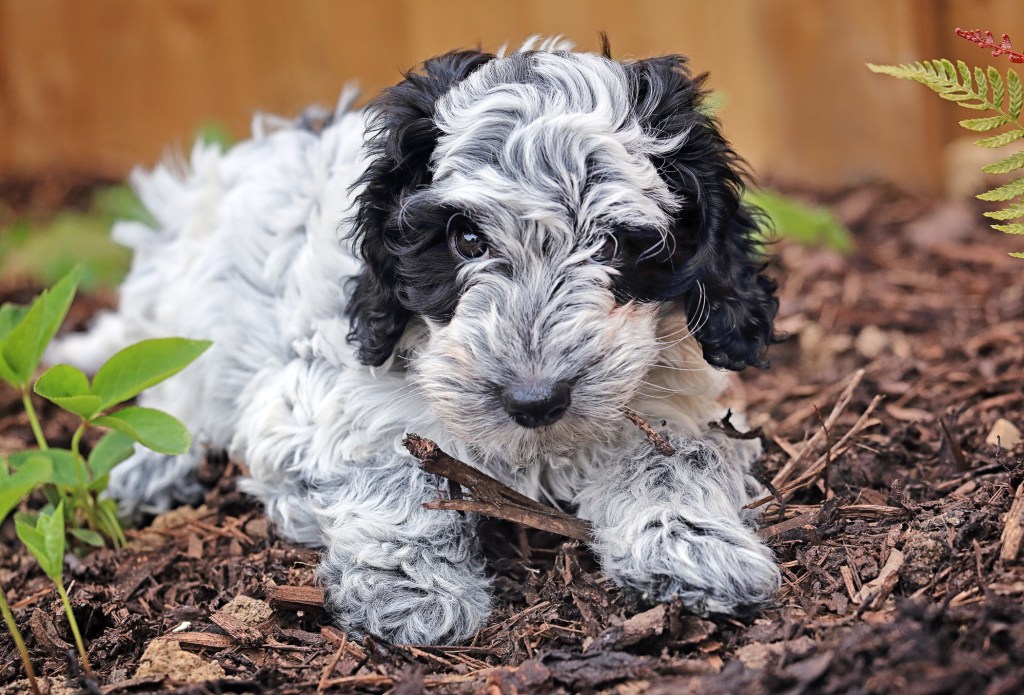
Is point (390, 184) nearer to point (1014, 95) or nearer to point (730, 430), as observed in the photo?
point (730, 430)

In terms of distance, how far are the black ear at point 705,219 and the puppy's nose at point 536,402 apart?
0.61 m

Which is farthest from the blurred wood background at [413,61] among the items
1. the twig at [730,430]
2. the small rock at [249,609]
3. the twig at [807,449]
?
the small rock at [249,609]

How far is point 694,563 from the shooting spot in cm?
296

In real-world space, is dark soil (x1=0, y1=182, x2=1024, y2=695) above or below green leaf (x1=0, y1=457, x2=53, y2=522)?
below

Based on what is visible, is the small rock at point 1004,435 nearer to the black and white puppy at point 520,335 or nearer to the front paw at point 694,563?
the black and white puppy at point 520,335

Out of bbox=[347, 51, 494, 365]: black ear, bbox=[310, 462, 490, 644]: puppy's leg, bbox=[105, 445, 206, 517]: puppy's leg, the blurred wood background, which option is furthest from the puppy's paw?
the blurred wood background

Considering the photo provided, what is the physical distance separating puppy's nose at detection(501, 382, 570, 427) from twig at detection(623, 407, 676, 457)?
1.03ft

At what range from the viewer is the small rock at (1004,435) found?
147 inches

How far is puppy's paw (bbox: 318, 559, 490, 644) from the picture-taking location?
3.08m

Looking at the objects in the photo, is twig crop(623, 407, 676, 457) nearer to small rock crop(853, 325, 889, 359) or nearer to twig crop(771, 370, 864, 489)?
twig crop(771, 370, 864, 489)

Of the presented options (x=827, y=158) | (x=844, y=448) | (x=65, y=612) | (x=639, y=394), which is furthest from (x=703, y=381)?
(x=827, y=158)

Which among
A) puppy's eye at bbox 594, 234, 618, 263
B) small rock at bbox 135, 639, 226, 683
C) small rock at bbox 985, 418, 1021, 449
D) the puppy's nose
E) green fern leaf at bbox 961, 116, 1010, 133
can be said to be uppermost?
green fern leaf at bbox 961, 116, 1010, 133

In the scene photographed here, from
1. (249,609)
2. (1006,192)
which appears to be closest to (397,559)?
(249,609)

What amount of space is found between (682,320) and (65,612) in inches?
83.6
